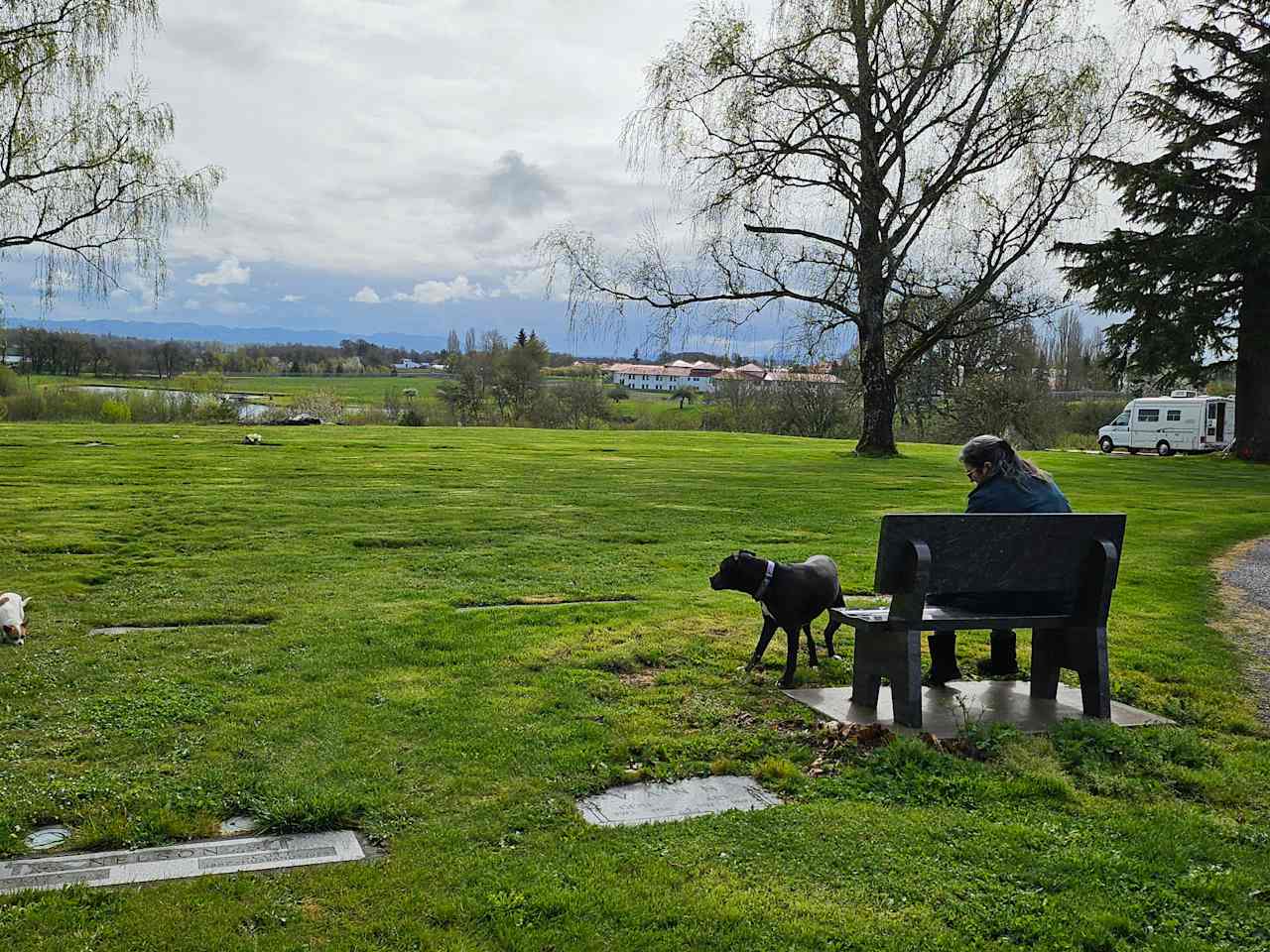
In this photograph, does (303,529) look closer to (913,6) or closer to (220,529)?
(220,529)

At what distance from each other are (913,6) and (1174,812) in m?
22.4

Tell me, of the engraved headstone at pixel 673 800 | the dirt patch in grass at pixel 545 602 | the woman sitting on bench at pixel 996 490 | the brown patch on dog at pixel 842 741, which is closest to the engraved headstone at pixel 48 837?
the engraved headstone at pixel 673 800

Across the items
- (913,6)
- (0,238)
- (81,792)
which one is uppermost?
(913,6)

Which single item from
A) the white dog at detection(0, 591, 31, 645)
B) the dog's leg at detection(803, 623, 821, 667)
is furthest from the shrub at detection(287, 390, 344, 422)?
the dog's leg at detection(803, 623, 821, 667)

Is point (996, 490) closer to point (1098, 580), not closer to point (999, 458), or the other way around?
point (999, 458)

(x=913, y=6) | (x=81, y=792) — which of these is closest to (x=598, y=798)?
(x=81, y=792)

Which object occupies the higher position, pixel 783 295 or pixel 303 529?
pixel 783 295

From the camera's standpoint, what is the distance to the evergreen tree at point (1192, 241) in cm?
2811

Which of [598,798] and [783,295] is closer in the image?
[598,798]

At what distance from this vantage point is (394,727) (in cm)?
518

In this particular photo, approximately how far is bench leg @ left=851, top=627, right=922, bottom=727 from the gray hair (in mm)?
1557

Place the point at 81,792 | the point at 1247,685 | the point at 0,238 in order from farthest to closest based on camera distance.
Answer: the point at 0,238 < the point at 1247,685 < the point at 81,792

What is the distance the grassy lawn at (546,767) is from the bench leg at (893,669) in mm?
439

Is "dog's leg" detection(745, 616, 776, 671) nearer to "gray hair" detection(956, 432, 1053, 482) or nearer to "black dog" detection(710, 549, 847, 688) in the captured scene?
"black dog" detection(710, 549, 847, 688)
